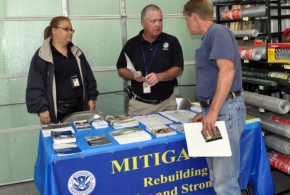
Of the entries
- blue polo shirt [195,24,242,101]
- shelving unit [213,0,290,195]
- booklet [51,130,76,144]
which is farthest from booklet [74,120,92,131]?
shelving unit [213,0,290,195]

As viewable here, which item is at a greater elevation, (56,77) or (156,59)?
(156,59)

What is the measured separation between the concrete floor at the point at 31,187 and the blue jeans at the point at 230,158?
48.8 inches

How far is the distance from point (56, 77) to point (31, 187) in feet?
4.64

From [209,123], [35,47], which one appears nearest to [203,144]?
[209,123]

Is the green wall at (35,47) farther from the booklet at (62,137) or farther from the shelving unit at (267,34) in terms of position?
the booklet at (62,137)

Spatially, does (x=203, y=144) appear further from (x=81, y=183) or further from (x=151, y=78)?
(x=151, y=78)

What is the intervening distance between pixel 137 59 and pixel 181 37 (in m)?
1.31

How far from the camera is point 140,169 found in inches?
83.3

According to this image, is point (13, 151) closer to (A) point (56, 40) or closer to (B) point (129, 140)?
(A) point (56, 40)

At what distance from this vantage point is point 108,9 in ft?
12.6

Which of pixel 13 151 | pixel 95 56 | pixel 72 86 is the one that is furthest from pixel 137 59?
pixel 13 151

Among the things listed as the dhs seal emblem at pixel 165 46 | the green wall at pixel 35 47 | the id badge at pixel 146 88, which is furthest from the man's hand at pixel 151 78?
the green wall at pixel 35 47

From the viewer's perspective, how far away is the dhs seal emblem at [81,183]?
196 cm

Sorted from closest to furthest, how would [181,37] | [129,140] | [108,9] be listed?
[129,140], [108,9], [181,37]
